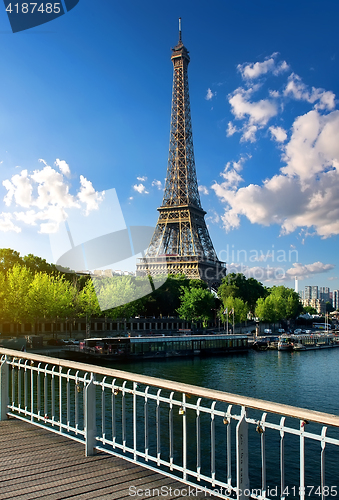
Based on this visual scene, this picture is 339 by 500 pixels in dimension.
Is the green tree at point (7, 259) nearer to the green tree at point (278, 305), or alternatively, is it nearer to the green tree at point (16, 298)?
the green tree at point (16, 298)

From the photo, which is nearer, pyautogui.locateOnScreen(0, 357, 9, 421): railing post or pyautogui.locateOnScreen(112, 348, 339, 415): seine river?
pyautogui.locateOnScreen(0, 357, 9, 421): railing post

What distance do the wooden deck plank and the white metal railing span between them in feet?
0.64

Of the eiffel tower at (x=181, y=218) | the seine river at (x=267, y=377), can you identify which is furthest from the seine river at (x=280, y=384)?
the eiffel tower at (x=181, y=218)

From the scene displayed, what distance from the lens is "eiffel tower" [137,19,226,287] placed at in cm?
9819

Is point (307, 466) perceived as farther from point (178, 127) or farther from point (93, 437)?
point (178, 127)

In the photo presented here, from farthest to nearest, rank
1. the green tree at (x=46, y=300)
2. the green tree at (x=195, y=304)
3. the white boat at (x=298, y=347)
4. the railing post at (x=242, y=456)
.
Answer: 1. the green tree at (x=195, y=304)
2. the white boat at (x=298, y=347)
3. the green tree at (x=46, y=300)
4. the railing post at (x=242, y=456)

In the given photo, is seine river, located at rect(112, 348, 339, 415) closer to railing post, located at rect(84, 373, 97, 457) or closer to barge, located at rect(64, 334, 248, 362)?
barge, located at rect(64, 334, 248, 362)

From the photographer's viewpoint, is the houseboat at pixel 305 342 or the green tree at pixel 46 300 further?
the houseboat at pixel 305 342

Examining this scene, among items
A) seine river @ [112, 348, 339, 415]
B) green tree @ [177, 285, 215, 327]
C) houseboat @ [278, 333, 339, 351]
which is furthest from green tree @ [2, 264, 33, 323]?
houseboat @ [278, 333, 339, 351]

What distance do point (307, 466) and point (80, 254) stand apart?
49361 millimetres

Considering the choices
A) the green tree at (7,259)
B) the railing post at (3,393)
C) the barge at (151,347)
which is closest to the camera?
the railing post at (3,393)

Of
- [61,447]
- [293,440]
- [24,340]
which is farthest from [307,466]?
[24,340]

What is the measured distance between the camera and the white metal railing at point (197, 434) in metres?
4.57

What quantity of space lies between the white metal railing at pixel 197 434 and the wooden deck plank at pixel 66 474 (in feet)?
0.64
